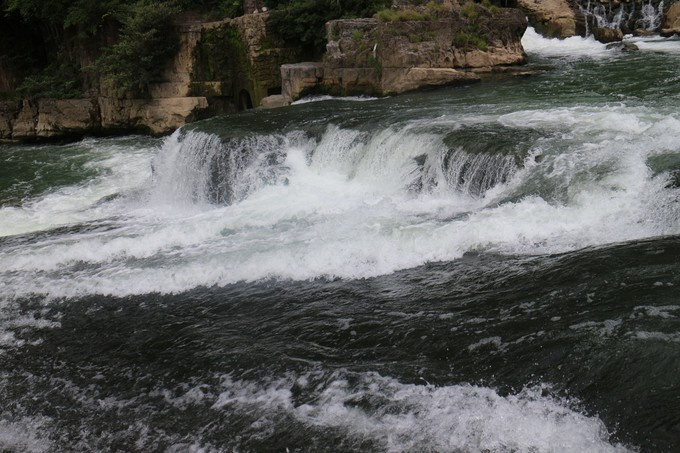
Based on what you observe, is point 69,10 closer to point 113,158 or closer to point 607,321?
point 113,158

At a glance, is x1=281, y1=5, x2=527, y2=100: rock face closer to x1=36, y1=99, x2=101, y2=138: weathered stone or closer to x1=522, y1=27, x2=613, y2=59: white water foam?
x1=522, y1=27, x2=613, y2=59: white water foam

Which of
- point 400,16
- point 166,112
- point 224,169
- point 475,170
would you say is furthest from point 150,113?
point 475,170

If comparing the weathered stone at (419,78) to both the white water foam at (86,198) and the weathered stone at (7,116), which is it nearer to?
the white water foam at (86,198)

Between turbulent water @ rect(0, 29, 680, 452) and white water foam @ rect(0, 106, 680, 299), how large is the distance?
4cm

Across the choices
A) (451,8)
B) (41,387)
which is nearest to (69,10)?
(451,8)

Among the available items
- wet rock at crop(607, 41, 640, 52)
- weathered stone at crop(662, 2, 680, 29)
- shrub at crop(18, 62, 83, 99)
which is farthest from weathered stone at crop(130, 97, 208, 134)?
weathered stone at crop(662, 2, 680, 29)

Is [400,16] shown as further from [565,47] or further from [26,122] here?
[26,122]

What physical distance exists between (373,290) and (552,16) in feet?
57.2

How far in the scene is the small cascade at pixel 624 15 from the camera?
19734 mm

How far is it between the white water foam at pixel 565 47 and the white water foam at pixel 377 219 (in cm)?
837

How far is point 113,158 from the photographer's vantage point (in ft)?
52.6

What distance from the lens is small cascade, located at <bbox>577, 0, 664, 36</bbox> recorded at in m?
19.7

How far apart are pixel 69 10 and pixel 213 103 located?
5.67m

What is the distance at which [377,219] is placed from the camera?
845 centimetres
